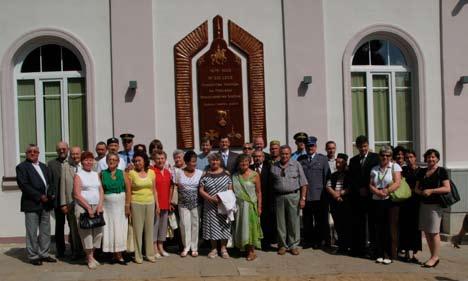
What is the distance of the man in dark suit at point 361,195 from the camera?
809cm

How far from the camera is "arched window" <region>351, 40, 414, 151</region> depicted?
10.3 m

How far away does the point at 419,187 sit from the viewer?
305 inches

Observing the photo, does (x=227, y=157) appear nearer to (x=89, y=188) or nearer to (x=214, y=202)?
(x=214, y=202)

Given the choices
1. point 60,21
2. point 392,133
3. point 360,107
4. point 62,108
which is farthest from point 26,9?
point 392,133

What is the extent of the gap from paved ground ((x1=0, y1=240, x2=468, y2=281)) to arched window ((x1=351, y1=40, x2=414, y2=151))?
2796 millimetres

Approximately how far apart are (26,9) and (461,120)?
25.5ft

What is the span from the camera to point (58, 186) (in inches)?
316

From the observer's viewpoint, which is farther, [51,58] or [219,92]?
[51,58]

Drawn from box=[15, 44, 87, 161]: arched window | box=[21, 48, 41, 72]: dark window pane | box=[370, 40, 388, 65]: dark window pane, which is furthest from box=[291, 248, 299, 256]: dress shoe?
box=[21, 48, 41, 72]: dark window pane

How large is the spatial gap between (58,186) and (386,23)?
20.1 ft

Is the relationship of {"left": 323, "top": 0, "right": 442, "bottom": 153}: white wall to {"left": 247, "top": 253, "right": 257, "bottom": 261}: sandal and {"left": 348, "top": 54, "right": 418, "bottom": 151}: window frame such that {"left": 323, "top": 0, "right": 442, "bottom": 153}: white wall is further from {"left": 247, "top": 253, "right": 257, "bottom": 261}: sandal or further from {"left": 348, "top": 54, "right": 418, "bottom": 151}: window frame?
{"left": 247, "top": 253, "right": 257, "bottom": 261}: sandal

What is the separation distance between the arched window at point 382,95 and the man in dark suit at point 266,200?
2.54 m

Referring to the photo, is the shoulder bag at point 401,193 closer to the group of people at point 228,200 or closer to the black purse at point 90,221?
the group of people at point 228,200

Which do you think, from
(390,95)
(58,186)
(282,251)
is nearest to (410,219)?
(282,251)
